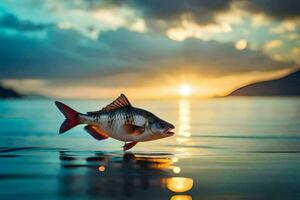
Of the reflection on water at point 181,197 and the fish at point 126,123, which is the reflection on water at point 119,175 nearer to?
the reflection on water at point 181,197

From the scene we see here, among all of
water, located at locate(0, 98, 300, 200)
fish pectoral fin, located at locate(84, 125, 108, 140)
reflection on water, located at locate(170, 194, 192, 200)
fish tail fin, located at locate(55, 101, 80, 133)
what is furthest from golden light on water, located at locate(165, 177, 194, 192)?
fish tail fin, located at locate(55, 101, 80, 133)

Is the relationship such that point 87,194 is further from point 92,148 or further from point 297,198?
point 92,148

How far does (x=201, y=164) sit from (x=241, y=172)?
117 cm

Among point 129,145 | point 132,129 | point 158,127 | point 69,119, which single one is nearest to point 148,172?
point 132,129

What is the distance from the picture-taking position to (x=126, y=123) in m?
11.4

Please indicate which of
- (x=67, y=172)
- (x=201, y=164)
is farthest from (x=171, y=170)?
(x=67, y=172)

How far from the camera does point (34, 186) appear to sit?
8055 millimetres

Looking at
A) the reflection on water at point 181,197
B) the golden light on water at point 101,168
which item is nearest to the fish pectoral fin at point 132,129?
the golden light on water at point 101,168

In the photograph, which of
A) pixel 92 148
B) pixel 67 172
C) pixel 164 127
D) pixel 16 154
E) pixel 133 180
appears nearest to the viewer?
pixel 133 180

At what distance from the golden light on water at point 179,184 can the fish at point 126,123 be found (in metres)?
2.68

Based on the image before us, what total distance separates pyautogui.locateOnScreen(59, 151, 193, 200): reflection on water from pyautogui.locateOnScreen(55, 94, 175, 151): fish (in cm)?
44

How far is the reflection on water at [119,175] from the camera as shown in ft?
24.9

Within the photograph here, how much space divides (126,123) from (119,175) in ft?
8.37

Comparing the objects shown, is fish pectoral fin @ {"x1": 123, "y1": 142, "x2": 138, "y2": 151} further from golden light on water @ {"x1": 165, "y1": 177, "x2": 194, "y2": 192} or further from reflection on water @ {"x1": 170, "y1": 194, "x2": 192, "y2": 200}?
reflection on water @ {"x1": 170, "y1": 194, "x2": 192, "y2": 200}
